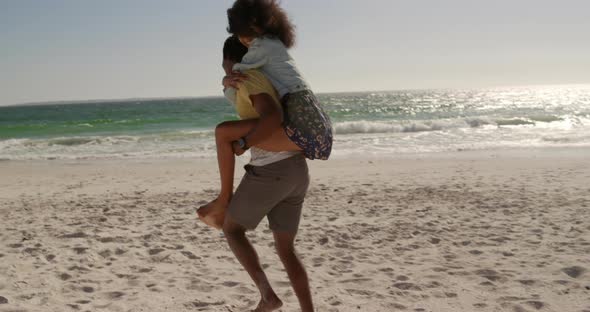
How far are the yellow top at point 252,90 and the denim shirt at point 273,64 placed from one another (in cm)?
3

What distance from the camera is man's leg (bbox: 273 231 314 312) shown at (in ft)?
7.59

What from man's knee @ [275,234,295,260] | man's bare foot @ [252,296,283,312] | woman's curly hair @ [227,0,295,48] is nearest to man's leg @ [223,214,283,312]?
man's bare foot @ [252,296,283,312]

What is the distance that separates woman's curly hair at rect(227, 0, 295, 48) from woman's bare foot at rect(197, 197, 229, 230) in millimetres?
710

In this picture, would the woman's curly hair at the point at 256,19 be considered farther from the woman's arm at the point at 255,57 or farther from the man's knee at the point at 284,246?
the man's knee at the point at 284,246

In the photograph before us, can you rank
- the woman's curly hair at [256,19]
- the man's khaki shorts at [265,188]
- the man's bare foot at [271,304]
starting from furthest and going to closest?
the man's bare foot at [271,304] < the man's khaki shorts at [265,188] < the woman's curly hair at [256,19]

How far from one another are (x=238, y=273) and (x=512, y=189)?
4889mm

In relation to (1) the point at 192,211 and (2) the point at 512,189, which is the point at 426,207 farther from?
(1) the point at 192,211

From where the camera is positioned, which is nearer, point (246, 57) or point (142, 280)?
point (246, 57)

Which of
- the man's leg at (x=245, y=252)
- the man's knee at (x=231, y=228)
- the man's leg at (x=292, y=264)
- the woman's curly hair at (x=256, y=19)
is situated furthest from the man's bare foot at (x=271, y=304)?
the woman's curly hair at (x=256, y=19)

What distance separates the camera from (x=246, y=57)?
203 centimetres

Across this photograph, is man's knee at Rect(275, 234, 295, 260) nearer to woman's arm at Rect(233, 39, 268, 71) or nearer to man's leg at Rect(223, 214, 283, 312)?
man's leg at Rect(223, 214, 283, 312)

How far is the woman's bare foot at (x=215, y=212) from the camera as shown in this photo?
7.29ft

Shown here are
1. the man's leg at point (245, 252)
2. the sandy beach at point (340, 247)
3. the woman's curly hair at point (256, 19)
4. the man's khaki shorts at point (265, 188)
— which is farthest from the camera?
the sandy beach at point (340, 247)

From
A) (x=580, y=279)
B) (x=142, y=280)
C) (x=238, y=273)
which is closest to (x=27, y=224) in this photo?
(x=142, y=280)
